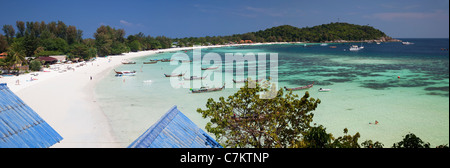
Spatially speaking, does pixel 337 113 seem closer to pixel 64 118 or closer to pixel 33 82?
pixel 64 118

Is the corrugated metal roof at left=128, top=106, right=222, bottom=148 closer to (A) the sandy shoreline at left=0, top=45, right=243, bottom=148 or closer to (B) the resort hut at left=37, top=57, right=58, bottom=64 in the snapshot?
(A) the sandy shoreline at left=0, top=45, right=243, bottom=148

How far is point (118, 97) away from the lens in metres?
32.0

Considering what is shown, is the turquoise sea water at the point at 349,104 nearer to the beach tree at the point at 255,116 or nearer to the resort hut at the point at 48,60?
the beach tree at the point at 255,116

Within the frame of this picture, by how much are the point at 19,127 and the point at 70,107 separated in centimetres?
1968

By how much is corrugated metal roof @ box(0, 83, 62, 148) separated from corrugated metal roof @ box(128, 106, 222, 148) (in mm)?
3386

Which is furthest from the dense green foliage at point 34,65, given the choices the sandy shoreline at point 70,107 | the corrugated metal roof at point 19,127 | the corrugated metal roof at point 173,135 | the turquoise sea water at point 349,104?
the corrugated metal roof at point 173,135

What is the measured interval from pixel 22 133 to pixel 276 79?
4115 cm

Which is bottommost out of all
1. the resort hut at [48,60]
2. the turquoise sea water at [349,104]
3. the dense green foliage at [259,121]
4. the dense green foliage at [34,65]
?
the turquoise sea water at [349,104]

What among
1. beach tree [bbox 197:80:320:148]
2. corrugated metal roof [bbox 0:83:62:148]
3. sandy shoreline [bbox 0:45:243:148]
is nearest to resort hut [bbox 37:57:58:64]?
sandy shoreline [bbox 0:45:243:148]

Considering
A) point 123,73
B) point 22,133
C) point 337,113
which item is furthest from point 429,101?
point 123,73

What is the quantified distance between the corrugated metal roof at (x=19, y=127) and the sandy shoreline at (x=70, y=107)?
8.06 metres

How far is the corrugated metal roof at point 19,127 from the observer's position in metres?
7.73
